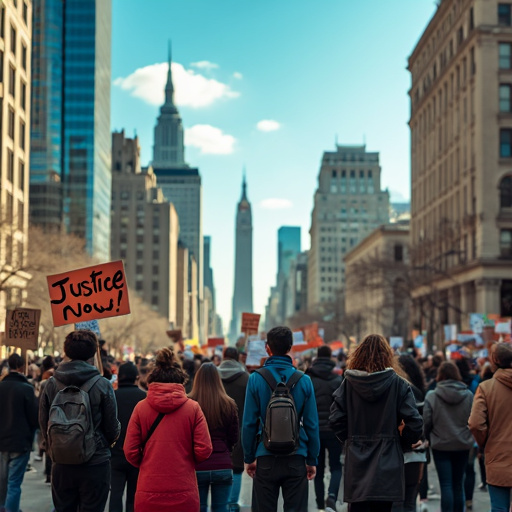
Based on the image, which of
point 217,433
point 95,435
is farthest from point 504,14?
point 95,435

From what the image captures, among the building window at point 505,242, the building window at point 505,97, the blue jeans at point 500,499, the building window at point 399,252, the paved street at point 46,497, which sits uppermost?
the building window at point 505,97

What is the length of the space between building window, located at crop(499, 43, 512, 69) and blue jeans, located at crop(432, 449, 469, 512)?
58.2 metres

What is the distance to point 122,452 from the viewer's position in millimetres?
9766

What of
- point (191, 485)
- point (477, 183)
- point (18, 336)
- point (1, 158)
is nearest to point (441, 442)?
point (191, 485)

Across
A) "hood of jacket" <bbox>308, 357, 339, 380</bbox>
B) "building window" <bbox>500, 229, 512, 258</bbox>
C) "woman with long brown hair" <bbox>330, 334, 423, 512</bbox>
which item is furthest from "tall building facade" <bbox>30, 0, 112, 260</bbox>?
"woman with long brown hair" <bbox>330, 334, 423, 512</bbox>

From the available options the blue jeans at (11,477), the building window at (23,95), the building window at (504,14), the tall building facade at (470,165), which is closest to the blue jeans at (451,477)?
the blue jeans at (11,477)

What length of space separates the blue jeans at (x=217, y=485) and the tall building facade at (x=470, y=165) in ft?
156

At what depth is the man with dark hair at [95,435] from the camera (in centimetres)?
748

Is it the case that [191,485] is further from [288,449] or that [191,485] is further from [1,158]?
[1,158]

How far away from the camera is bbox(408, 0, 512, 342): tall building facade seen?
206 feet

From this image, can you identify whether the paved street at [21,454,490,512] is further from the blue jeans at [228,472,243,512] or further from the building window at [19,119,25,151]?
the building window at [19,119,25,151]

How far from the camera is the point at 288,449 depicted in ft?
24.4

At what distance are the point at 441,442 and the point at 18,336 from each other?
6.96m

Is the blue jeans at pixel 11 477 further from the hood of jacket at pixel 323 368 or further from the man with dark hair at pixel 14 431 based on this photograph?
the hood of jacket at pixel 323 368
